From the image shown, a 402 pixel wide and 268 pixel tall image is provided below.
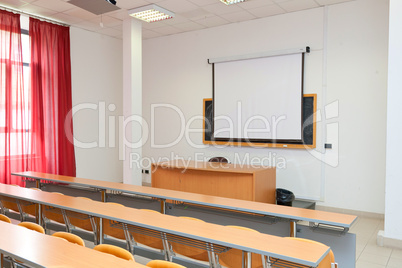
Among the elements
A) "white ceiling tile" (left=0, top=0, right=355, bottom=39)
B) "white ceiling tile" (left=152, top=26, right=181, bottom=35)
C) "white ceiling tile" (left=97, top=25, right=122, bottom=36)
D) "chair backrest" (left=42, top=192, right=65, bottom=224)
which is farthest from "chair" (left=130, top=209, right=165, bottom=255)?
"white ceiling tile" (left=97, top=25, right=122, bottom=36)

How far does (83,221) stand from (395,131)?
12.5 feet

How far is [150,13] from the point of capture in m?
5.99

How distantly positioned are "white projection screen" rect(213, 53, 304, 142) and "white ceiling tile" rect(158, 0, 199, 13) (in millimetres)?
1439

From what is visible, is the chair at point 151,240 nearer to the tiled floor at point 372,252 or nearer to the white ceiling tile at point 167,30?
the tiled floor at point 372,252

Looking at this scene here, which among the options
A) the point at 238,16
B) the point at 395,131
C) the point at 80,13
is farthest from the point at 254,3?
the point at 80,13

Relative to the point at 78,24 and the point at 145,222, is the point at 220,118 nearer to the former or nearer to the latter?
the point at 78,24

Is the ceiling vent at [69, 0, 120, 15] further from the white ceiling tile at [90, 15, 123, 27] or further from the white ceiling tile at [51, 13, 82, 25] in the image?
the white ceiling tile at [51, 13, 82, 25]

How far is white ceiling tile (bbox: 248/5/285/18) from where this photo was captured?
5988 millimetres

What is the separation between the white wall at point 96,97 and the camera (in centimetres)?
740

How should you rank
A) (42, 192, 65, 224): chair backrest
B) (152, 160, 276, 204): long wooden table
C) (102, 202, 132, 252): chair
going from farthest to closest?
(152, 160, 276, 204): long wooden table → (42, 192, 65, 224): chair backrest → (102, 202, 132, 252): chair

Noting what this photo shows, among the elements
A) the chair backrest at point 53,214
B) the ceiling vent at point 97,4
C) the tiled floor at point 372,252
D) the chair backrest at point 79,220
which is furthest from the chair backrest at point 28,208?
the tiled floor at point 372,252

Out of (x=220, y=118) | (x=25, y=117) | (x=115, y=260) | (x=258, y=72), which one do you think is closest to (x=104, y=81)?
(x=25, y=117)

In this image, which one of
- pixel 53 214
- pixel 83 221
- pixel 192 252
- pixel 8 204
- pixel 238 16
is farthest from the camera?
pixel 238 16

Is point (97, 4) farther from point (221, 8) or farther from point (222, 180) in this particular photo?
point (222, 180)
